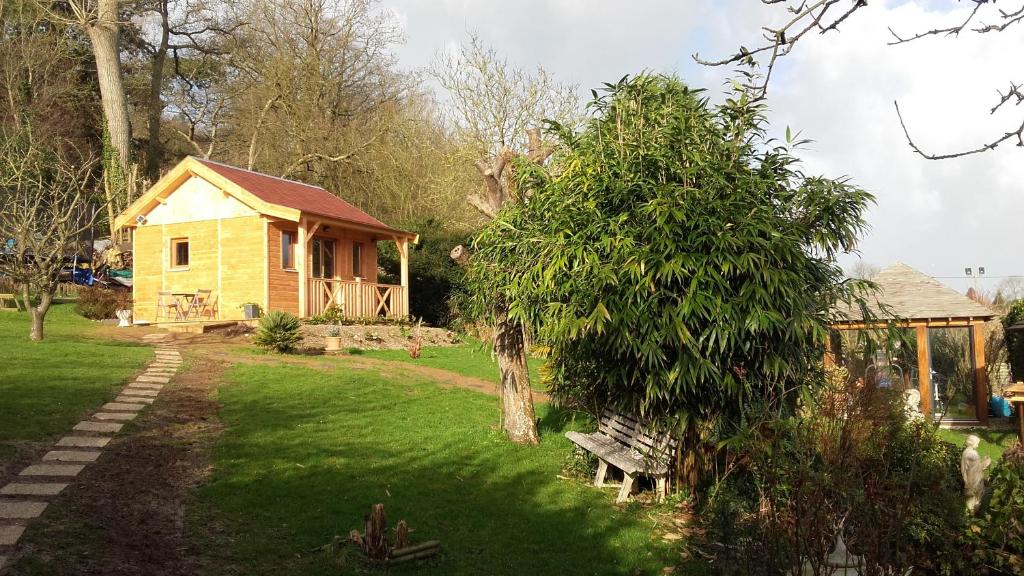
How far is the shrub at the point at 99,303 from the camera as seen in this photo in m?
21.6

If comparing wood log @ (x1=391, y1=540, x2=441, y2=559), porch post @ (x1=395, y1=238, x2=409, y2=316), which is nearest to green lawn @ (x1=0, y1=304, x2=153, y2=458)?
wood log @ (x1=391, y1=540, x2=441, y2=559)

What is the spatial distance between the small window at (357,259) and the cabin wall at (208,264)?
428cm

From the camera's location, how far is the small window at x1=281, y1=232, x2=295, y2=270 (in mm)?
21188

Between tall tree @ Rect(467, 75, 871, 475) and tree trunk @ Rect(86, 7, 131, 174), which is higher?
tree trunk @ Rect(86, 7, 131, 174)

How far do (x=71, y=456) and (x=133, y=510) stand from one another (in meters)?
1.71

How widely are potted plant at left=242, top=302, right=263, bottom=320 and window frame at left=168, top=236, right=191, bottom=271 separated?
3376mm

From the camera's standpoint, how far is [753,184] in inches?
292

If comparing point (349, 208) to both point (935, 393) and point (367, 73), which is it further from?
point (935, 393)

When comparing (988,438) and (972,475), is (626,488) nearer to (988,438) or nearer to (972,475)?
(972,475)

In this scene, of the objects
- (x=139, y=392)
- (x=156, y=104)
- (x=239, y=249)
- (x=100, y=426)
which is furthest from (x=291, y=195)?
(x=100, y=426)

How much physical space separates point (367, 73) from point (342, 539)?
1174 inches

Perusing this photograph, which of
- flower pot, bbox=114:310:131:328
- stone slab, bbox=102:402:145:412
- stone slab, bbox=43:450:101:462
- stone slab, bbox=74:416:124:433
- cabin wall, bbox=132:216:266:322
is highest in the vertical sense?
cabin wall, bbox=132:216:266:322

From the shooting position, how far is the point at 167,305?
21078 millimetres

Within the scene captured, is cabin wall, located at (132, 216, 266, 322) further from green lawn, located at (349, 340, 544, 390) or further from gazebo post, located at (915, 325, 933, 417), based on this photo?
gazebo post, located at (915, 325, 933, 417)
